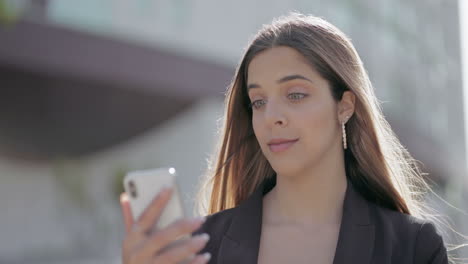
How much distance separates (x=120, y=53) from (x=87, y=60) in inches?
36.3

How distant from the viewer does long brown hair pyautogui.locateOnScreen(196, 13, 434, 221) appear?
2.85 meters

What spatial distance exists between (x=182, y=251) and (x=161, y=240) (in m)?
0.06

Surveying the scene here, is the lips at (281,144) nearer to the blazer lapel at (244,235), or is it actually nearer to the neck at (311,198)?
the neck at (311,198)

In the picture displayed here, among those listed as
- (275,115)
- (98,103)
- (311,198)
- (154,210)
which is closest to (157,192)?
(154,210)

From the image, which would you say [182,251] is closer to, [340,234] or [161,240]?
[161,240]

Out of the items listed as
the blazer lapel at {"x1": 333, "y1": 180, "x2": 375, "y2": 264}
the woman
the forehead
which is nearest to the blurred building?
the woman

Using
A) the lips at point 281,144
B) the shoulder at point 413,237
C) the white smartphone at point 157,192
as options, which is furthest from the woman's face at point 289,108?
the white smartphone at point 157,192

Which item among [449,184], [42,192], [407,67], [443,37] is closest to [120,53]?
[42,192]

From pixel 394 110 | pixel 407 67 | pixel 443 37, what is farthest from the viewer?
pixel 443 37

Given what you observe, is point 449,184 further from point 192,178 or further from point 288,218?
point 288,218

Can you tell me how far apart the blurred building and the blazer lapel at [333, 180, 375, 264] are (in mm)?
16562

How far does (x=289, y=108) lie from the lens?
8.89 feet

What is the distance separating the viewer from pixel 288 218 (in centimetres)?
290

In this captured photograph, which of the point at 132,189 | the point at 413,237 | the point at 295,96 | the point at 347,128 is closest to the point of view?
the point at 132,189
